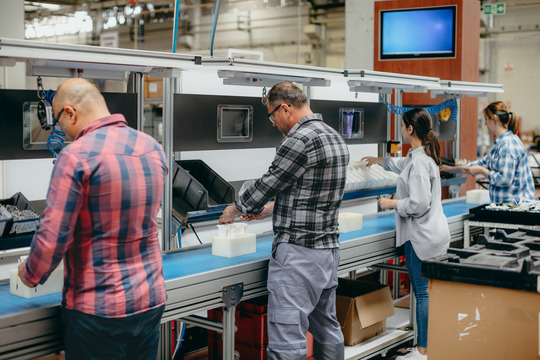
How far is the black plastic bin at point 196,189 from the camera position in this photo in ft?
10.6

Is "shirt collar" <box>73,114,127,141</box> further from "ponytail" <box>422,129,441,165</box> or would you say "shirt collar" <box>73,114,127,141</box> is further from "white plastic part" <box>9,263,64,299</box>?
"ponytail" <box>422,129,441,165</box>

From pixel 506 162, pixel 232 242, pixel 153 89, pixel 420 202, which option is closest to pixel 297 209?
pixel 232 242

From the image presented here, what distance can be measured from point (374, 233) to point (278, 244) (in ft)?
4.06

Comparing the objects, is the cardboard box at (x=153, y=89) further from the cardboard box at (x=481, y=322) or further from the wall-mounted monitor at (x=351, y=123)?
the cardboard box at (x=481, y=322)

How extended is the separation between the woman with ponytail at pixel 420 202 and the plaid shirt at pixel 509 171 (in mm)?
1104

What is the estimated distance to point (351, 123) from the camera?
186 inches

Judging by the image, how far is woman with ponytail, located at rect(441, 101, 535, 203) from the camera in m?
4.51

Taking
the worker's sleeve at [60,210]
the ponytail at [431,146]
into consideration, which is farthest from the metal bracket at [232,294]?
the ponytail at [431,146]

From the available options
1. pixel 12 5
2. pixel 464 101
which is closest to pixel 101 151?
pixel 464 101

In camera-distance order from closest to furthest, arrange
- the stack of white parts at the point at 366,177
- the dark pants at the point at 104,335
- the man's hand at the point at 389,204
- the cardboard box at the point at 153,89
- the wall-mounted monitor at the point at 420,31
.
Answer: the dark pants at the point at 104,335
the man's hand at the point at 389,204
the stack of white parts at the point at 366,177
the wall-mounted monitor at the point at 420,31
the cardboard box at the point at 153,89

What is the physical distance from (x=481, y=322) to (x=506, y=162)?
242 centimetres

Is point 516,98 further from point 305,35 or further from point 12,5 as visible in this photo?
point 12,5

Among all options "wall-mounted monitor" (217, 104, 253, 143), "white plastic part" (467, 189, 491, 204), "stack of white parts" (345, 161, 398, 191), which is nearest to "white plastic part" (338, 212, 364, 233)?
"stack of white parts" (345, 161, 398, 191)

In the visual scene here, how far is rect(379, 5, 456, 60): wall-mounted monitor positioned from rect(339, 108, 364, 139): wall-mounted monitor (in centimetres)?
128
